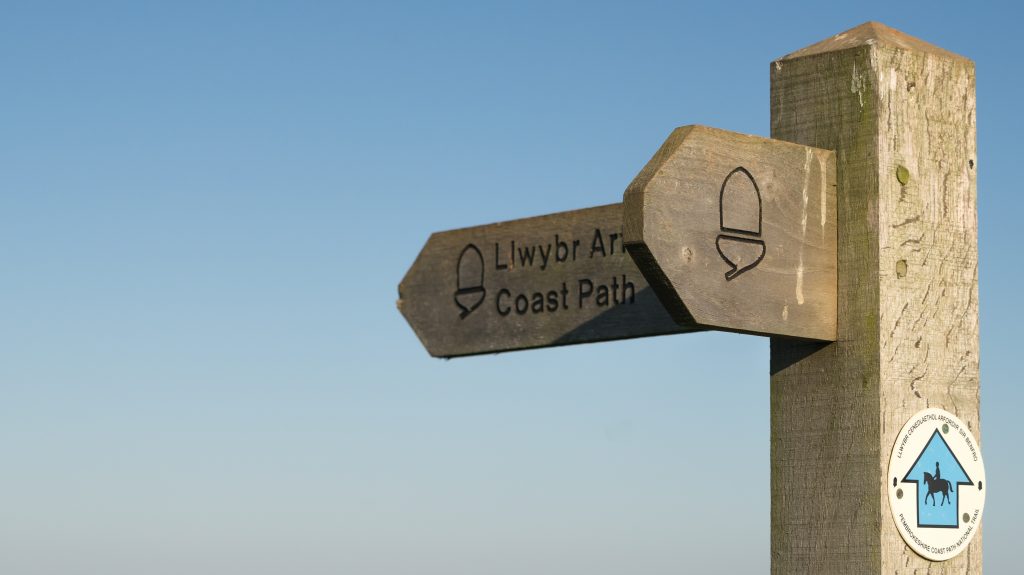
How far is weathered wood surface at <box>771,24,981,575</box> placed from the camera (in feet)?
10.3

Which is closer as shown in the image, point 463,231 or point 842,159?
point 842,159

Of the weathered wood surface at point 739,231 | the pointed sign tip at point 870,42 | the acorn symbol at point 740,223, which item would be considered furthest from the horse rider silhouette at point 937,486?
the pointed sign tip at point 870,42

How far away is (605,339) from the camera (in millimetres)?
3678

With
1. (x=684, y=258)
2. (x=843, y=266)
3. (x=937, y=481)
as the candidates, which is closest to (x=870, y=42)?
(x=843, y=266)

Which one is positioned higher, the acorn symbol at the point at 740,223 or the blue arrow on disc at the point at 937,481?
the acorn symbol at the point at 740,223

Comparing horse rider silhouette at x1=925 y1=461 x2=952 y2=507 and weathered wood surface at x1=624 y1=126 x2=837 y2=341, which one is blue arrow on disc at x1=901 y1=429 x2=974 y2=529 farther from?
weathered wood surface at x1=624 y1=126 x2=837 y2=341

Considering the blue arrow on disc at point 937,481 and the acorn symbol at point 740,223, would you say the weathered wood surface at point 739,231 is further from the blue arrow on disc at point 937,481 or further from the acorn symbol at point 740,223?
the blue arrow on disc at point 937,481

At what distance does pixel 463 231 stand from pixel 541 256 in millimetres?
305

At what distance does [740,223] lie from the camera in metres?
3.05

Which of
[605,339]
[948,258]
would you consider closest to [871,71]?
[948,258]

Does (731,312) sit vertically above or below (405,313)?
below

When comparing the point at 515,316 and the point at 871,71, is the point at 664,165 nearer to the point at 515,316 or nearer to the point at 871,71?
the point at 871,71

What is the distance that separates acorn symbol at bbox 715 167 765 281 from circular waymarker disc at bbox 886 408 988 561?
51 centimetres

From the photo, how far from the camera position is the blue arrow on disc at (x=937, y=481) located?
125 inches
